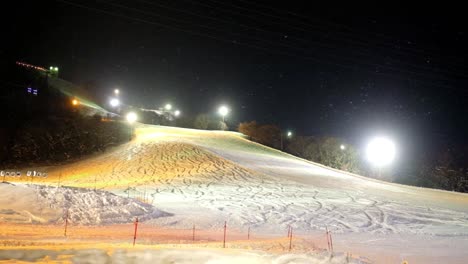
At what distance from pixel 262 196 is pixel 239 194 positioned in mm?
1436

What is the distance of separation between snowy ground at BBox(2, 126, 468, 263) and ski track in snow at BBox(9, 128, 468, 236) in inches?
2.0

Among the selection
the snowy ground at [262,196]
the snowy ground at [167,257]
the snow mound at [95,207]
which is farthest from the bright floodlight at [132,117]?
the snowy ground at [167,257]

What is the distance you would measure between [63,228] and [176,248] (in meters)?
5.27

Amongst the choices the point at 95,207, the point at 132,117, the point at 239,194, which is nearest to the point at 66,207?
the point at 95,207

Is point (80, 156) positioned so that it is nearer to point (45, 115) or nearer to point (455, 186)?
point (45, 115)

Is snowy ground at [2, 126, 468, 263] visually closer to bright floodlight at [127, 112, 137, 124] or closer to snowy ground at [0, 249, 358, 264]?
snowy ground at [0, 249, 358, 264]

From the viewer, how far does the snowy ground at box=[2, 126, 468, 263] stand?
17.9 m

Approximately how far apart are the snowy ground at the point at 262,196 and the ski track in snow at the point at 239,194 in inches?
2.0

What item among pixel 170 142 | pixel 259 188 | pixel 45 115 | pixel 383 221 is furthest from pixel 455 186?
pixel 45 115

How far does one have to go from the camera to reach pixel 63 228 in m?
14.5

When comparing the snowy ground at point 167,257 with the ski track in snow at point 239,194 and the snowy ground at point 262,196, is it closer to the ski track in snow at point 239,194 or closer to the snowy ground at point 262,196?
the snowy ground at point 262,196

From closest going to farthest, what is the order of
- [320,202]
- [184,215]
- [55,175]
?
[184,215], [320,202], [55,175]

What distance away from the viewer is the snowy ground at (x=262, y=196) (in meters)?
17.9

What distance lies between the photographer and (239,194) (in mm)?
26344
